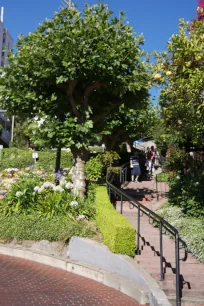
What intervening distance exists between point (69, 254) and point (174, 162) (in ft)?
31.8

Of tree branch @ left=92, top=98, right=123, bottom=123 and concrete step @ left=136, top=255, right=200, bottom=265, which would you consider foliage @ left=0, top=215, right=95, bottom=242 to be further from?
tree branch @ left=92, top=98, right=123, bottom=123

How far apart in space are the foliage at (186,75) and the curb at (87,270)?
11.5ft

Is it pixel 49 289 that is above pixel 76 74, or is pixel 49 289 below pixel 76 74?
below

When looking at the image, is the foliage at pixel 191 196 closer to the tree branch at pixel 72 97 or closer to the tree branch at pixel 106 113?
the tree branch at pixel 106 113

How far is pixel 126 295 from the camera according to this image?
576cm

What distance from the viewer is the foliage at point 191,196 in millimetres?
9352

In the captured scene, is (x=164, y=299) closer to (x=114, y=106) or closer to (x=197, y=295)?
(x=197, y=295)

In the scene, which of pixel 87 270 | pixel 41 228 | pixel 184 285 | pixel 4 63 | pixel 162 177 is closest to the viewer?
pixel 184 285

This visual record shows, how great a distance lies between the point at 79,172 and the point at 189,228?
3477 millimetres

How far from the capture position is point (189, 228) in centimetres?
826

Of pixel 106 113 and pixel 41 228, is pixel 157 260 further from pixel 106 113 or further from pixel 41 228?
pixel 106 113

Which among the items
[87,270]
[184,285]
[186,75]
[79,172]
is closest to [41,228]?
[87,270]

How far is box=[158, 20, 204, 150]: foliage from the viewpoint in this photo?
6871mm

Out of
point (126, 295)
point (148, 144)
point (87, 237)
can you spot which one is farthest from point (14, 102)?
point (148, 144)
